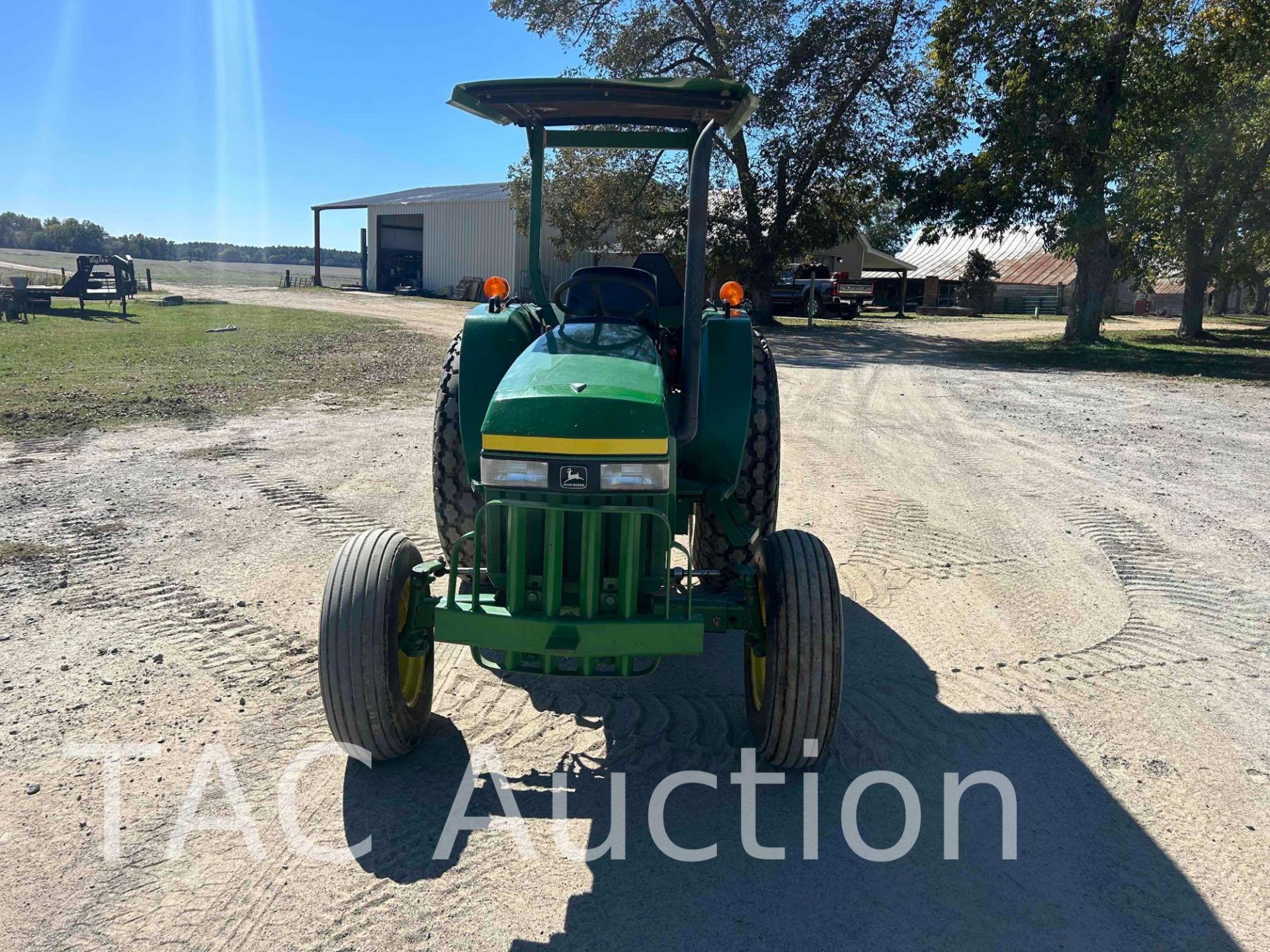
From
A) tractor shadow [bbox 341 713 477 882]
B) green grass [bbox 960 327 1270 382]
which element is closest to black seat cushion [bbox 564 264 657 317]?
tractor shadow [bbox 341 713 477 882]

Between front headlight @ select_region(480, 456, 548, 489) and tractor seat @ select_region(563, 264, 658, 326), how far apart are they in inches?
49.2

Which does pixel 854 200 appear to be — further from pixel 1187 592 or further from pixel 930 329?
pixel 1187 592

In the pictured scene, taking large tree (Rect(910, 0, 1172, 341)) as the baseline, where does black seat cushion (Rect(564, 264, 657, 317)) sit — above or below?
below

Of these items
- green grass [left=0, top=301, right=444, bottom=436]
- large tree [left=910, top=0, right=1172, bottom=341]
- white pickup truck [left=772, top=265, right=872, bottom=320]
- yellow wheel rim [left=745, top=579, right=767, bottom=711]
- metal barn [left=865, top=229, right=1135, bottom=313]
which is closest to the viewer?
yellow wheel rim [left=745, top=579, right=767, bottom=711]

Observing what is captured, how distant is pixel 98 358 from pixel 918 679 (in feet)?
42.5

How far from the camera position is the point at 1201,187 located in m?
20.8

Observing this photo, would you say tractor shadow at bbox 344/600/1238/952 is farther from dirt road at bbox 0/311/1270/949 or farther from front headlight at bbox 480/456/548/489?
front headlight at bbox 480/456/548/489

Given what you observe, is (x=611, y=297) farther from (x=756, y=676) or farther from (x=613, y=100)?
(x=756, y=676)

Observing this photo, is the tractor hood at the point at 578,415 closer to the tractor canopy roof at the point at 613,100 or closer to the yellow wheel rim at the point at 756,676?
the yellow wheel rim at the point at 756,676

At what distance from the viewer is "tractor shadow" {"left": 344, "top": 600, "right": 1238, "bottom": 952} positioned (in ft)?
8.34

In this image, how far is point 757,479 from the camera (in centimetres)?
451

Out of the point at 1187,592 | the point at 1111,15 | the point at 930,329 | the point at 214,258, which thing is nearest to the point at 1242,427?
the point at 1187,592

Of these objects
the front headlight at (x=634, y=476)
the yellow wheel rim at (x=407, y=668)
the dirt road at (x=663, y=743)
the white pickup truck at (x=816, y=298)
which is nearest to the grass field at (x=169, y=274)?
the white pickup truck at (x=816, y=298)

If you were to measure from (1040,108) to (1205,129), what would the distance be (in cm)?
423
